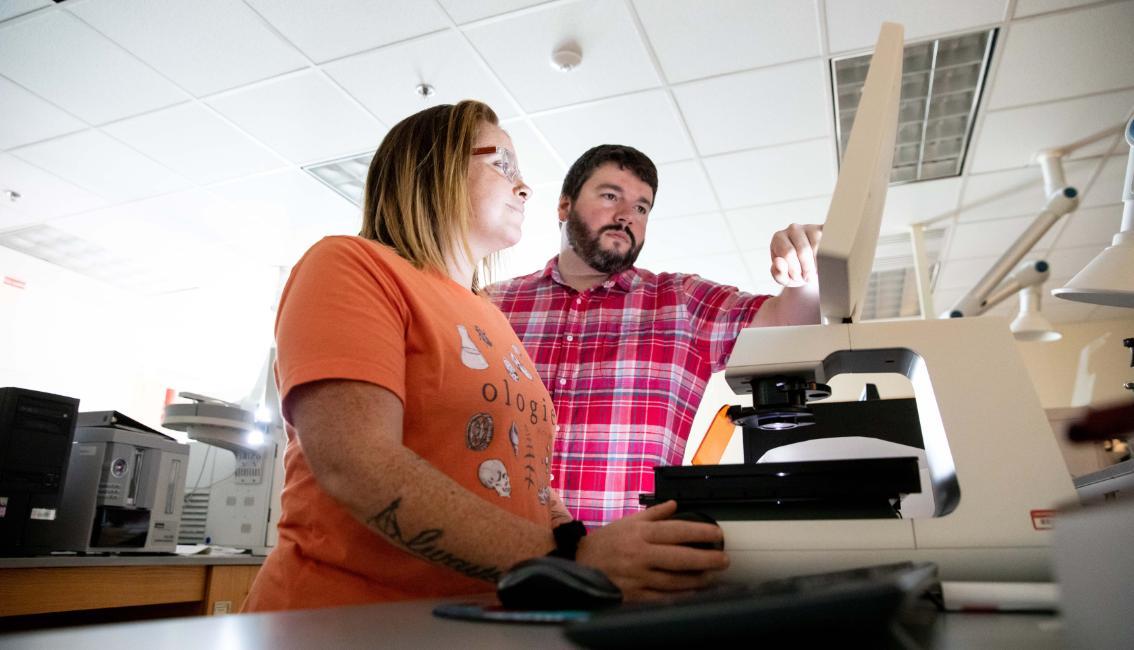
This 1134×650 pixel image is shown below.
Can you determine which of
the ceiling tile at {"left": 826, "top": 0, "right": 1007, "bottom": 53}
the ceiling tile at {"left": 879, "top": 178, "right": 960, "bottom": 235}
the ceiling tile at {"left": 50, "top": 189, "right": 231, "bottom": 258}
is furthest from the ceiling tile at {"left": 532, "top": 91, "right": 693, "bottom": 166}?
the ceiling tile at {"left": 50, "top": 189, "right": 231, "bottom": 258}

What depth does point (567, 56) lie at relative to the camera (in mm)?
2824

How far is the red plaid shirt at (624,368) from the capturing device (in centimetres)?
167

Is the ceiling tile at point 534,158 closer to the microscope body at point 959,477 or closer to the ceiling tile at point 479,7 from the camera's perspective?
the ceiling tile at point 479,7

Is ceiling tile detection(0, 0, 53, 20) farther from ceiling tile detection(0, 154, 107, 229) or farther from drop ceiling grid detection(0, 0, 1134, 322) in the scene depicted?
ceiling tile detection(0, 154, 107, 229)

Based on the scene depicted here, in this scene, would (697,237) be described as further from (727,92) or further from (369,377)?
(369,377)

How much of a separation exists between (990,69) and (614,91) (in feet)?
5.24

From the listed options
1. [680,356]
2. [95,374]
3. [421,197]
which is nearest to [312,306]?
[421,197]

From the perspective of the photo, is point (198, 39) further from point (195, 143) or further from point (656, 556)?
point (656, 556)

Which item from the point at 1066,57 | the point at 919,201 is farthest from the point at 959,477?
the point at 919,201

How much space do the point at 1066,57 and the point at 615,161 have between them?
86.8 inches

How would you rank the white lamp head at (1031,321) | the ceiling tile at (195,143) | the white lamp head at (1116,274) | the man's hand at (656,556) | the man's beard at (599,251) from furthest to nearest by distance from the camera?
1. the white lamp head at (1031,321)
2. the ceiling tile at (195,143)
3. the man's beard at (599,251)
4. the white lamp head at (1116,274)
5. the man's hand at (656,556)

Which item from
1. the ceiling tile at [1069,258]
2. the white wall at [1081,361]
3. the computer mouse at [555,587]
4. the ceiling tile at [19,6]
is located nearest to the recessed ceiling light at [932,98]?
the ceiling tile at [1069,258]

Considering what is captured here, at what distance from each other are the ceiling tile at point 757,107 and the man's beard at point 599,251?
1433mm

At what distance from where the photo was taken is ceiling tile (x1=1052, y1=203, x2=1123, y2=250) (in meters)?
4.26
